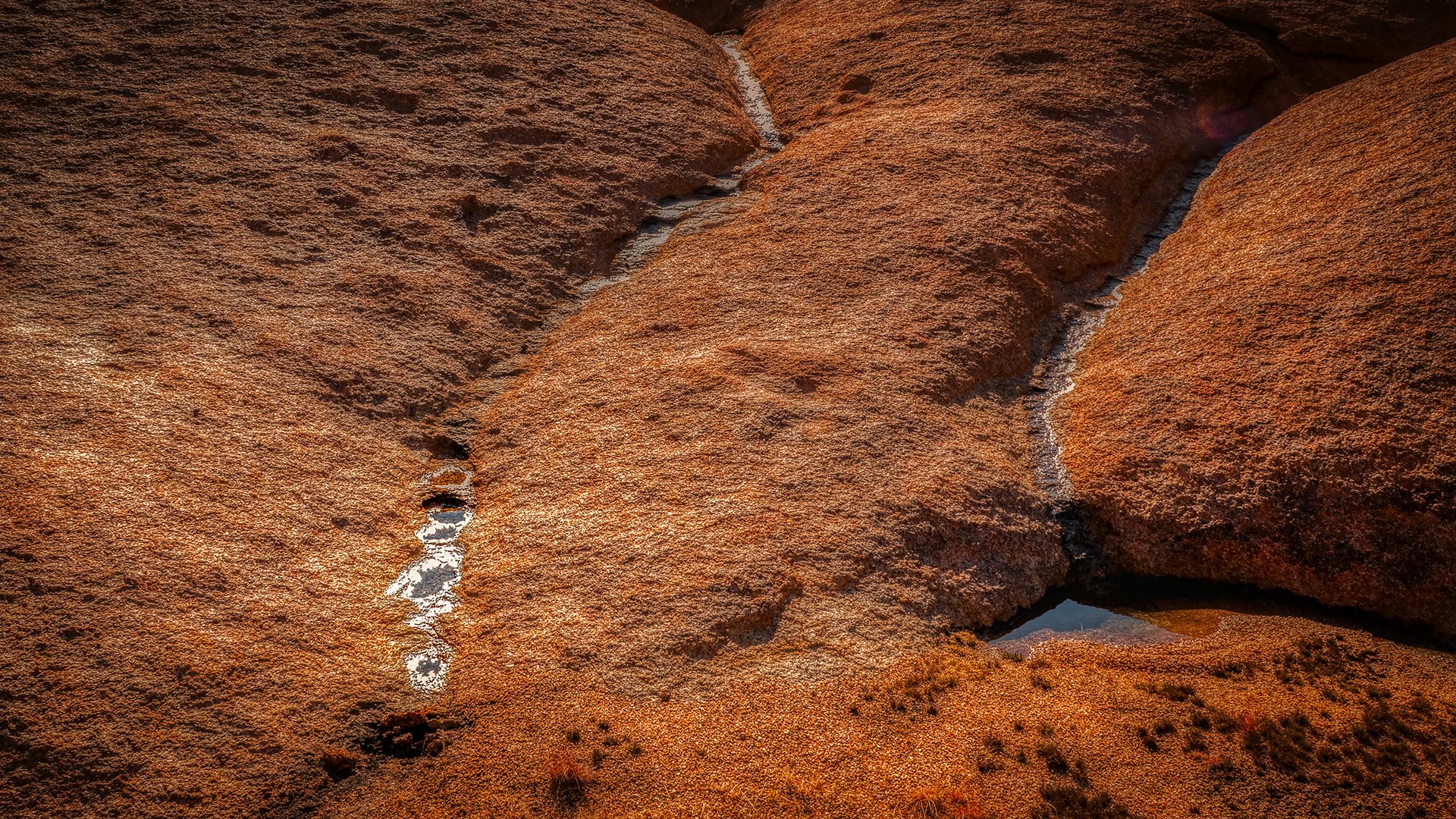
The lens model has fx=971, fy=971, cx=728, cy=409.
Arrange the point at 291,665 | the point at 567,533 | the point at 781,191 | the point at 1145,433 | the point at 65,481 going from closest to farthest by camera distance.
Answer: the point at 291,665, the point at 65,481, the point at 567,533, the point at 1145,433, the point at 781,191

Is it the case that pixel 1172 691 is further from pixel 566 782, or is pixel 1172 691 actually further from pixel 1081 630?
pixel 566 782

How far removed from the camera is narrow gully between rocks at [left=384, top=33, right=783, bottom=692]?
20.2ft

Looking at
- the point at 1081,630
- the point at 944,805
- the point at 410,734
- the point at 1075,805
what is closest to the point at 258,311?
the point at 410,734

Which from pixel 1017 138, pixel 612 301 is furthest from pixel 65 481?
pixel 1017 138

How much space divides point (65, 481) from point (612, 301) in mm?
4837

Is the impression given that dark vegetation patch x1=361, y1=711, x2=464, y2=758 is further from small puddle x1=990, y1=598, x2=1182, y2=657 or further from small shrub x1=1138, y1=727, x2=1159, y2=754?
small shrub x1=1138, y1=727, x2=1159, y2=754

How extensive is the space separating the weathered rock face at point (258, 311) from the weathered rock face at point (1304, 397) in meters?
5.37

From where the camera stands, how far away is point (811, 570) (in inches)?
263

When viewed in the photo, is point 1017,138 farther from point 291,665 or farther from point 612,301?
point 291,665

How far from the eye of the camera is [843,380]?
8.28 m

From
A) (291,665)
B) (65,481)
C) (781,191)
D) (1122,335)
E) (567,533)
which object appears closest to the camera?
(291,665)

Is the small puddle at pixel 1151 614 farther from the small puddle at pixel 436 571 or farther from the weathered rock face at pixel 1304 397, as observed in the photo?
the small puddle at pixel 436 571

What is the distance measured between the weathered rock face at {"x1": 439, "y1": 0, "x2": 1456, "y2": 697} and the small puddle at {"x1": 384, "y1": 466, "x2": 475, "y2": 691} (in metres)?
0.19

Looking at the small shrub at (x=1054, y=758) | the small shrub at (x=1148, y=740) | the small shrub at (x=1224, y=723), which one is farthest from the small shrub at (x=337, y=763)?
the small shrub at (x=1224, y=723)
